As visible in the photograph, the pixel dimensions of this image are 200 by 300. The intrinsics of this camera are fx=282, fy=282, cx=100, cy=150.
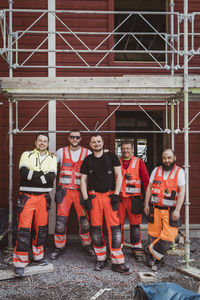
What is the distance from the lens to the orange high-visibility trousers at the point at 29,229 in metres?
4.52

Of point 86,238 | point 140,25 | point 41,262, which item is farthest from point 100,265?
point 140,25

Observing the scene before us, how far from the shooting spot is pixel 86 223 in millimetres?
5371

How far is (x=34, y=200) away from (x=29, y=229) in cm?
47

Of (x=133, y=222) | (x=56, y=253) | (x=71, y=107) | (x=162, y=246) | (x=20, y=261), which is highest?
(x=71, y=107)

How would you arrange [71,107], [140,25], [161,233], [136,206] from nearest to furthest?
[161,233]
[136,206]
[71,107]
[140,25]

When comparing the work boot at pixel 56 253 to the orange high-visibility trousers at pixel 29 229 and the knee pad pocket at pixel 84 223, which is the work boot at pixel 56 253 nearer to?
the orange high-visibility trousers at pixel 29 229

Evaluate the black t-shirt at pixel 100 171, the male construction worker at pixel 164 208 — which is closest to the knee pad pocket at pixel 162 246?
the male construction worker at pixel 164 208

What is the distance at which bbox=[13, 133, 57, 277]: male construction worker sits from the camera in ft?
14.9

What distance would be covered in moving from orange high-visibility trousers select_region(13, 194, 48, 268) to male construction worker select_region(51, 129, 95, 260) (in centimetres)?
50

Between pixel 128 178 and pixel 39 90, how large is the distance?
2.28 m

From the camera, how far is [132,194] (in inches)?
206

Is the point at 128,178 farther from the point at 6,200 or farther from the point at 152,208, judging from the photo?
the point at 6,200

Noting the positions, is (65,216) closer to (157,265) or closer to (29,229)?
(29,229)

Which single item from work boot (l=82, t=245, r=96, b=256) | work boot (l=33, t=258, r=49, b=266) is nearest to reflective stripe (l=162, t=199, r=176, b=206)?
work boot (l=82, t=245, r=96, b=256)
